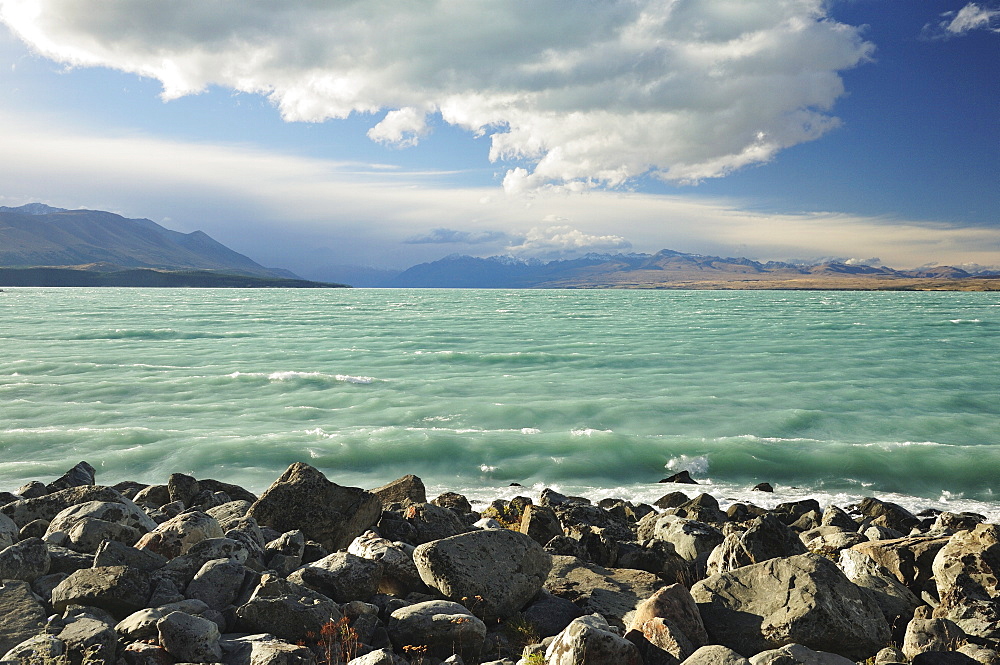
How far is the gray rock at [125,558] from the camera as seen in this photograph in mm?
7250

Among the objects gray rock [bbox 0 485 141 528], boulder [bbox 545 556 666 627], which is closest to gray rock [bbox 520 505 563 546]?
boulder [bbox 545 556 666 627]

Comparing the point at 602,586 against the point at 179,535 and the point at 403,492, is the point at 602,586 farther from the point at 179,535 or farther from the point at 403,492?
the point at 403,492

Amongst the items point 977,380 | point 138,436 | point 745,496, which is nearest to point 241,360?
point 138,436

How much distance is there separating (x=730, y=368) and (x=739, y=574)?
30.4 metres

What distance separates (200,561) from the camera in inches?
294

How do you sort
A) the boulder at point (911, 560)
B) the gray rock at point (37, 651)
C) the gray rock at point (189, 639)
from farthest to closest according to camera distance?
1. the boulder at point (911, 560)
2. the gray rock at point (189, 639)
3. the gray rock at point (37, 651)

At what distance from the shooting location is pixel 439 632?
609cm

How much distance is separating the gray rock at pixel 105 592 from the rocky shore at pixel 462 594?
15mm

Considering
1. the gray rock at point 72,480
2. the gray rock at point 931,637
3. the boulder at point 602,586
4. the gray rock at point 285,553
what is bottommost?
the gray rock at point 72,480

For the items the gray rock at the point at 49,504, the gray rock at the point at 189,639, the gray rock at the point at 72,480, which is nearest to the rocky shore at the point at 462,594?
the gray rock at the point at 189,639

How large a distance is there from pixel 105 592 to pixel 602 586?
5.38 metres

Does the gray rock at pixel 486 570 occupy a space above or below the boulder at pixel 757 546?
above

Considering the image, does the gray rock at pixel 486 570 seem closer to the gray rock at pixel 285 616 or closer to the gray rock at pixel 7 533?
the gray rock at pixel 285 616

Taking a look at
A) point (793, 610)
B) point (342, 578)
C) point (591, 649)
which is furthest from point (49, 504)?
point (793, 610)
